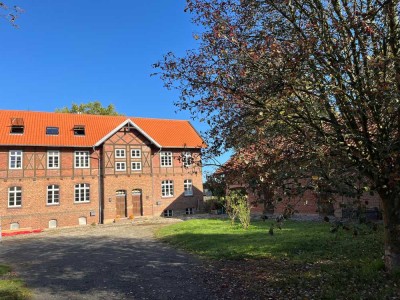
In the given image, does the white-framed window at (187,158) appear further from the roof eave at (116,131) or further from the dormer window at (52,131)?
the dormer window at (52,131)

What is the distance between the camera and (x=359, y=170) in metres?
5.12

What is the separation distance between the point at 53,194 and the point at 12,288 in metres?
23.6

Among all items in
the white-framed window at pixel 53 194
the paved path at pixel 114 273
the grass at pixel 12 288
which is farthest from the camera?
the white-framed window at pixel 53 194

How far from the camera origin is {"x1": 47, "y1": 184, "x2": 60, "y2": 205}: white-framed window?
30688 millimetres

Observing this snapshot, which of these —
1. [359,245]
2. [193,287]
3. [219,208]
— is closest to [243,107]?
[193,287]

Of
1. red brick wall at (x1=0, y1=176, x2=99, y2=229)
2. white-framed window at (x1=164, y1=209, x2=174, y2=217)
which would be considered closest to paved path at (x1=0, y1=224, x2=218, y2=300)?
red brick wall at (x1=0, y1=176, x2=99, y2=229)

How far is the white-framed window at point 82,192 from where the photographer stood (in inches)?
1253

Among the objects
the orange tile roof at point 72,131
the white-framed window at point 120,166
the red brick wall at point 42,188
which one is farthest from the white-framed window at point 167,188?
the red brick wall at point 42,188

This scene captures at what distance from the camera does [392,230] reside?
270 inches

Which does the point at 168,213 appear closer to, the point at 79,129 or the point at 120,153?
the point at 120,153

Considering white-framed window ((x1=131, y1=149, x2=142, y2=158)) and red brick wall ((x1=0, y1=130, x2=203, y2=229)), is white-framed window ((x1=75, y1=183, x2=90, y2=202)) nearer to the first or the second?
red brick wall ((x1=0, y1=130, x2=203, y2=229))

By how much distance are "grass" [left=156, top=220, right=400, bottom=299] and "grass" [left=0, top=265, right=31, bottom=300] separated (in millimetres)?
4834

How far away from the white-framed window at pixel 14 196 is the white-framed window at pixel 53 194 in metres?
2.16

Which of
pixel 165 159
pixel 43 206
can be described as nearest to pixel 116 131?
pixel 165 159
